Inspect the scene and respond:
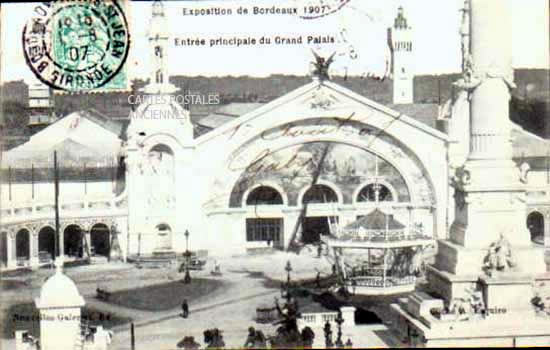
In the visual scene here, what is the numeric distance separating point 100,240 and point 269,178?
8.10 feet

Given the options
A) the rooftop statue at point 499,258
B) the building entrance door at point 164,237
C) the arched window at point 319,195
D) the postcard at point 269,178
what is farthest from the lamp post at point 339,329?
the building entrance door at point 164,237

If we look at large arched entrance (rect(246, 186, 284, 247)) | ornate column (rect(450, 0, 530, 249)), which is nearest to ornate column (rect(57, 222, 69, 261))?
large arched entrance (rect(246, 186, 284, 247))

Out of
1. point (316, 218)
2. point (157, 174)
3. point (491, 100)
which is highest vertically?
point (491, 100)

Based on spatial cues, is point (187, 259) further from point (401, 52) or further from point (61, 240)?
point (401, 52)

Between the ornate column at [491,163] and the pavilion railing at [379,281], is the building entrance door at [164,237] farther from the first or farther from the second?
the ornate column at [491,163]

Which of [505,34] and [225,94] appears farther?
[225,94]

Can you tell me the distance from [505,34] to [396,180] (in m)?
3.51

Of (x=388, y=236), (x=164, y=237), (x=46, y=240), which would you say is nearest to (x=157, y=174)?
(x=164, y=237)

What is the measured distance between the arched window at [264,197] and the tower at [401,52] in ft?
7.19

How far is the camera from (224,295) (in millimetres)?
13102

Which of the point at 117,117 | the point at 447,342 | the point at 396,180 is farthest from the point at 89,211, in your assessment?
the point at 447,342

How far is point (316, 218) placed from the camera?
46.8ft

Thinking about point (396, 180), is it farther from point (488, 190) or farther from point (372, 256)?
point (488, 190)

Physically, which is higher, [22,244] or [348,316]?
[22,244]
